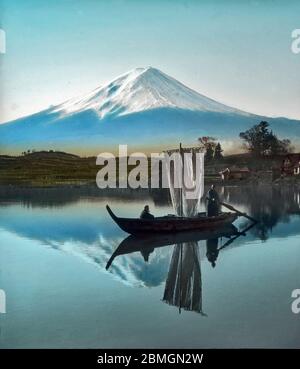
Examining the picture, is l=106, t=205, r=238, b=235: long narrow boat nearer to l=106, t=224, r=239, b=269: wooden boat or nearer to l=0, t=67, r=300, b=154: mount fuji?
l=106, t=224, r=239, b=269: wooden boat

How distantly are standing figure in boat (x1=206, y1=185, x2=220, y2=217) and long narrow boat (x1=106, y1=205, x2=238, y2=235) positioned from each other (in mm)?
25

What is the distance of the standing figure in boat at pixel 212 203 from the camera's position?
98.0 inches

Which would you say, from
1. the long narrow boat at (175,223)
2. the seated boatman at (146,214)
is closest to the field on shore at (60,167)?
the long narrow boat at (175,223)

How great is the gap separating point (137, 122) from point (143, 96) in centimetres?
15

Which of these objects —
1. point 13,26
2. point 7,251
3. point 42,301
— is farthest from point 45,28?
point 42,301

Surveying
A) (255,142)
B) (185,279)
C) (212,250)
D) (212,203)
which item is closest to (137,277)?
(185,279)

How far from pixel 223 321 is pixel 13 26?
5.54 ft

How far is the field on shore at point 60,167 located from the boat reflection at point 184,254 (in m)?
0.29

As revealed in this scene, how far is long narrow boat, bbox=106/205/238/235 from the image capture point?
2.41 meters

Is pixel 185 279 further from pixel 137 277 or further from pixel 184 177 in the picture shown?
pixel 184 177

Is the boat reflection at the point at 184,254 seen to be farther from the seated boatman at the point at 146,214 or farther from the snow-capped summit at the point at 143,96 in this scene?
the snow-capped summit at the point at 143,96

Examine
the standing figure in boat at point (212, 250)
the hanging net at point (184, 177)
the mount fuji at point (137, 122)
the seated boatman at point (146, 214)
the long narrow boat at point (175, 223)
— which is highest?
the mount fuji at point (137, 122)

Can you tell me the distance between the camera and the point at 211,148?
95.1 inches

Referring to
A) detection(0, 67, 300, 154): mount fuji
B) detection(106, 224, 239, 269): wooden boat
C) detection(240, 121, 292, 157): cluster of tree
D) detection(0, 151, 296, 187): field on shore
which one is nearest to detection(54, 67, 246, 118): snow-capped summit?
detection(0, 67, 300, 154): mount fuji
